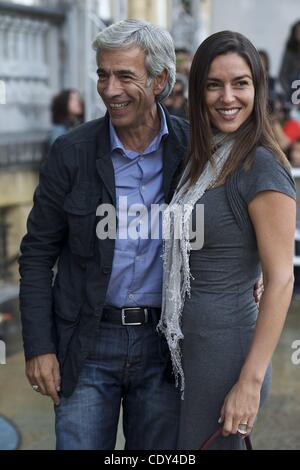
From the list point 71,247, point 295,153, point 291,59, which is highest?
point 291,59

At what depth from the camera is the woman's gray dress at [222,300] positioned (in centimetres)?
238

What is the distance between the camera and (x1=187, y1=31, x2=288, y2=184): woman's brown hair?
2.39 metres

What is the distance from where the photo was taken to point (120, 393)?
282 centimetres

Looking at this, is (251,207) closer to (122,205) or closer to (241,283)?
(241,283)

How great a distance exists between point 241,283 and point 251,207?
0.81 ft

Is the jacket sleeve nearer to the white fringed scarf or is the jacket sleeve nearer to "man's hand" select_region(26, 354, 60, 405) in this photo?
"man's hand" select_region(26, 354, 60, 405)

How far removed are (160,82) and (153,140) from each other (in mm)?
192

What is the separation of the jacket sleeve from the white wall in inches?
261

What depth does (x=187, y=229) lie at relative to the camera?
2.44 metres

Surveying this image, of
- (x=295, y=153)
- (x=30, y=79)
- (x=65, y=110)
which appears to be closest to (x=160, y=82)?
(x=295, y=153)

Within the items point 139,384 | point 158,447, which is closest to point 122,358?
point 139,384

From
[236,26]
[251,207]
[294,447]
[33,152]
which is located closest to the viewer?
[251,207]

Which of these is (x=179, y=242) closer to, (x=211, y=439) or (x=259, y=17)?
(x=211, y=439)

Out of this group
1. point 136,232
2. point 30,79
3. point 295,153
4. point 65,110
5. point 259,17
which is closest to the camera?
point 136,232
